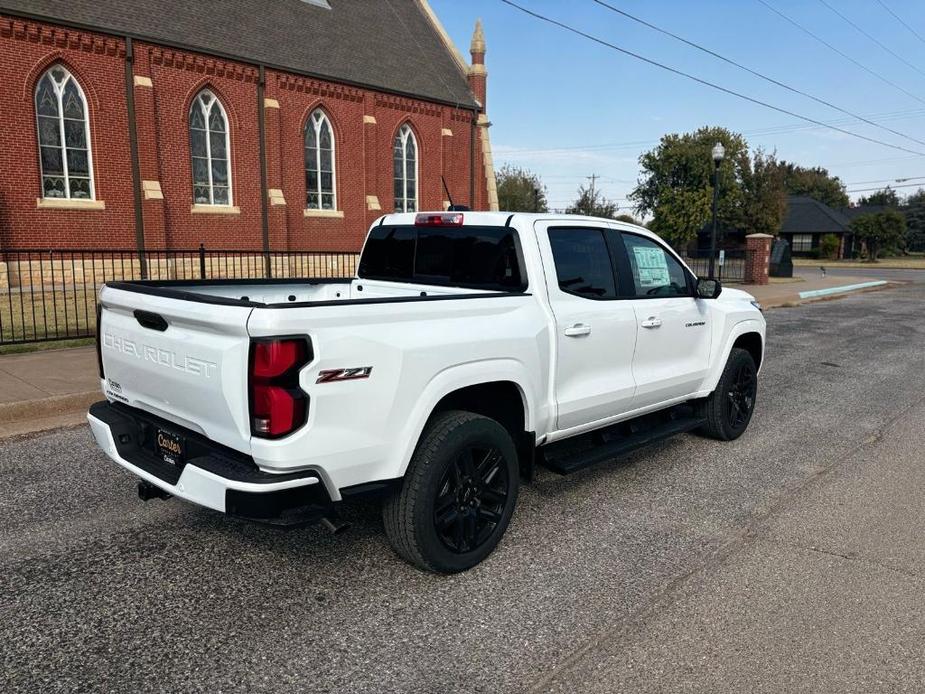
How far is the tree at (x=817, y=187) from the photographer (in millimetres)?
99875

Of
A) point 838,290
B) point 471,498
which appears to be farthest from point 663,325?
point 838,290

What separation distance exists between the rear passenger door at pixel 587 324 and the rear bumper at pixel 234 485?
1838 mm

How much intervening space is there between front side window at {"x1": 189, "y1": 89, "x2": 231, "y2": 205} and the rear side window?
2028cm

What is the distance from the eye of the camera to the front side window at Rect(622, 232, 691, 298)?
5195 mm

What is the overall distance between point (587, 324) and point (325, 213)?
22.5 metres

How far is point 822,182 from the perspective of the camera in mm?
100312

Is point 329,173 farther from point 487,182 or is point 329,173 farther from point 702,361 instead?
point 702,361

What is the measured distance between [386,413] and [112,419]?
1687 mm

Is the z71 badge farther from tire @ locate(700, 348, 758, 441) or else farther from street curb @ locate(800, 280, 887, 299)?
street curb @ locate(800, 280, 887, 299)

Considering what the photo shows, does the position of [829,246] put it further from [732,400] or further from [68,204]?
[732,400]

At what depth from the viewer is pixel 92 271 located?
613 inches

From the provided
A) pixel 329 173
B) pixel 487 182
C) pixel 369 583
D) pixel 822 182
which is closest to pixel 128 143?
pixel 329 173

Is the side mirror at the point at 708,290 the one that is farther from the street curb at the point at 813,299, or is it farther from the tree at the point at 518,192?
the tree at the point at 518,192

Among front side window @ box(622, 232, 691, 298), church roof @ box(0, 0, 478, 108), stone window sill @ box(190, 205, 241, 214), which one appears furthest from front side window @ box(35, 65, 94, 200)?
front side window @ box(622, 232, 691, 298)
